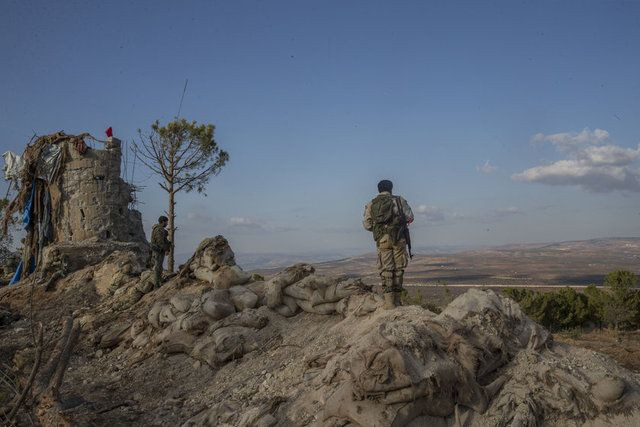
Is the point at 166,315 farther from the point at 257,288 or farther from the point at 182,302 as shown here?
the point at 257,288

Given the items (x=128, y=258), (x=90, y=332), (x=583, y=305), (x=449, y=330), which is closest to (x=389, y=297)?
(x=449, y=330)

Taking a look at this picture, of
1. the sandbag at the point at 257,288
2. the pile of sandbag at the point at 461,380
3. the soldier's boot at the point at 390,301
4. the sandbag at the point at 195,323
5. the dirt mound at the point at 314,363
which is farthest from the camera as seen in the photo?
the sandbag at the point at 257,288

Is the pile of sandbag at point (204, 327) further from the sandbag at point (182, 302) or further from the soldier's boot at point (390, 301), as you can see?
the soldier's boot at point (390, 301)

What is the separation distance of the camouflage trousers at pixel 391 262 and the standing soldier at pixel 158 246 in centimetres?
553

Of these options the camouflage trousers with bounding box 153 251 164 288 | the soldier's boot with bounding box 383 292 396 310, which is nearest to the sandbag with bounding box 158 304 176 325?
the camouflage trousers with bounding box 153 251 164 288

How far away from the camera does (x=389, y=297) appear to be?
19.4 ft

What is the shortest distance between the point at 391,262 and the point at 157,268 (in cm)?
584

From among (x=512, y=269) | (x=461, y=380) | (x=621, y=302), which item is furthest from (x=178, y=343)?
(x=512, y=269)

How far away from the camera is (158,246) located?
32.3 feet

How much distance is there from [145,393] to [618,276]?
18.0 meters

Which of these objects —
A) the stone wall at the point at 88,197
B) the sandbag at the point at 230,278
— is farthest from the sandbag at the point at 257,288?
the stone wall at the point at 88,197

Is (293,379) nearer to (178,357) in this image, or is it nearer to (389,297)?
(389,297)

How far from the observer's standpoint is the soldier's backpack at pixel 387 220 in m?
6.01

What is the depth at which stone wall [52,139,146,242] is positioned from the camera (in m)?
12.5
